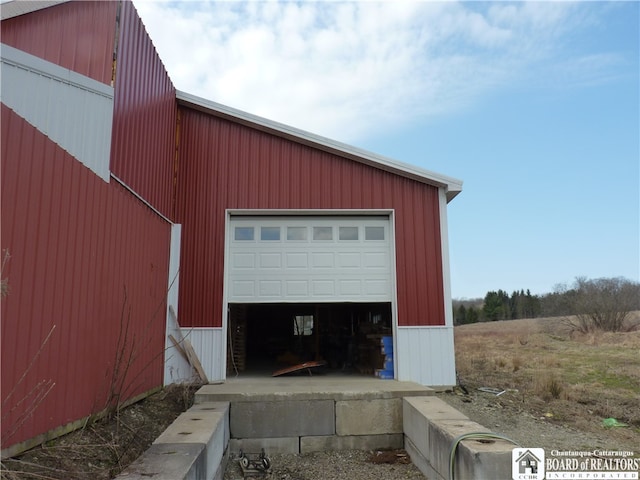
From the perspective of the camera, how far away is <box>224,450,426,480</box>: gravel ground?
596cm

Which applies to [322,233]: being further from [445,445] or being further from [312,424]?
[445,445]

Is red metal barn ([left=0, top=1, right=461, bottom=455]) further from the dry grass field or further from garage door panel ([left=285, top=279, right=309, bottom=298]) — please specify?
the dry grass field

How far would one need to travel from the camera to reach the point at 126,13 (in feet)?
22.6

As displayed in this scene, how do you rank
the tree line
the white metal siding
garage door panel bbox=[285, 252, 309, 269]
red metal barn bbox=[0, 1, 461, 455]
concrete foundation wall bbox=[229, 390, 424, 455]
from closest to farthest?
Result: red metal barn bbox=[0, 1, 461, 455] < the white metal siding < concrete foundation wall bbox=[229, 390, 424, 455] < garage door panel bbox=[285, 252, 309, 269] < the tree line

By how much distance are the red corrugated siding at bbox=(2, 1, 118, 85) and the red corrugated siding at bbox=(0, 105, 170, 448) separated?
1600mm

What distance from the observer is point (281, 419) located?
697 cm

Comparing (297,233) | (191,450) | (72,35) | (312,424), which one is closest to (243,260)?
(297,233)

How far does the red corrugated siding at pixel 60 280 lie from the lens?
3859mm

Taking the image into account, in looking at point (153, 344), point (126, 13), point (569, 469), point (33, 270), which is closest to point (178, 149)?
point (126, 13)

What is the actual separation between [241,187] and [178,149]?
144 centimetres

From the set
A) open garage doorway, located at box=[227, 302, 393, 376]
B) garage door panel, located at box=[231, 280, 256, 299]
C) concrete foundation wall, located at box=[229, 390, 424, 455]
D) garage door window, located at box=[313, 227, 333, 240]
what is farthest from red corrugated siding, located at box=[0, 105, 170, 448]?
open garage doorway, located at box=[227, 302, 393, 376]

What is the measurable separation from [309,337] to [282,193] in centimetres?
751

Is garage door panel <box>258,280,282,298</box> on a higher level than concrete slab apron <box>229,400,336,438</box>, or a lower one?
higher

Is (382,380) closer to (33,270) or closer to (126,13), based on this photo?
(33,270)
